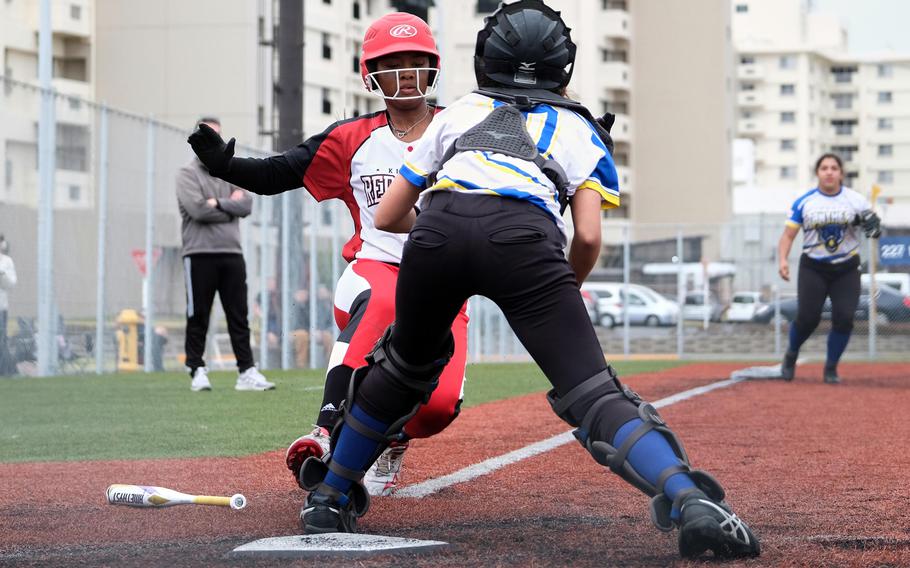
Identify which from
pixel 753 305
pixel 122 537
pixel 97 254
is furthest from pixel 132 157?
pixel 753 305

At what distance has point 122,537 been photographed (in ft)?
14.7

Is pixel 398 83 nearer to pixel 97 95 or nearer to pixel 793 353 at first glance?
pixel 793 353

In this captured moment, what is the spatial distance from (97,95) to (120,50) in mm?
1934

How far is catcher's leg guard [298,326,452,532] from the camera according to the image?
430cm

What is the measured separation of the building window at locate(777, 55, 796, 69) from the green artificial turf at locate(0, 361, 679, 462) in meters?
108

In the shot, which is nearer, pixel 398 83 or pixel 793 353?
pixel 398 83

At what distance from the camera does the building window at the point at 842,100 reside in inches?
5069

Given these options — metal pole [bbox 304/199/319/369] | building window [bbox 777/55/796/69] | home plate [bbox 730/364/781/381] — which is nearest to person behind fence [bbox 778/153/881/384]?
home plate [bbox 730/364/781/381]

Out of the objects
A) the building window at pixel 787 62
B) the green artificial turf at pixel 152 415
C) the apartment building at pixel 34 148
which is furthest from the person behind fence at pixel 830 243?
the building window at pixel 787 62

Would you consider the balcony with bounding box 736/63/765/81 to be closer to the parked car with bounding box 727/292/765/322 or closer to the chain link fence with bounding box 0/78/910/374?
the parked car with bounding box 727/292/765/322

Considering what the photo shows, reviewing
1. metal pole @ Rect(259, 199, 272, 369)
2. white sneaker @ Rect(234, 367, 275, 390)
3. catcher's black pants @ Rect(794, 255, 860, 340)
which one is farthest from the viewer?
metal pole @ Rect(259, 199, 272, 369)

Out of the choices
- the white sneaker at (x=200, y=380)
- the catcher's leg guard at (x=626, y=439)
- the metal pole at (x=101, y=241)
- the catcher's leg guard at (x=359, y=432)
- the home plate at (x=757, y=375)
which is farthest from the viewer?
the metal pole at (x=101, y=241)

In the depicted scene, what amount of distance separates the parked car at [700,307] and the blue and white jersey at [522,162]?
22.8m

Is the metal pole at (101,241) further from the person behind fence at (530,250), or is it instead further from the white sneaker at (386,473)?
the person behind fence at (530,250)
